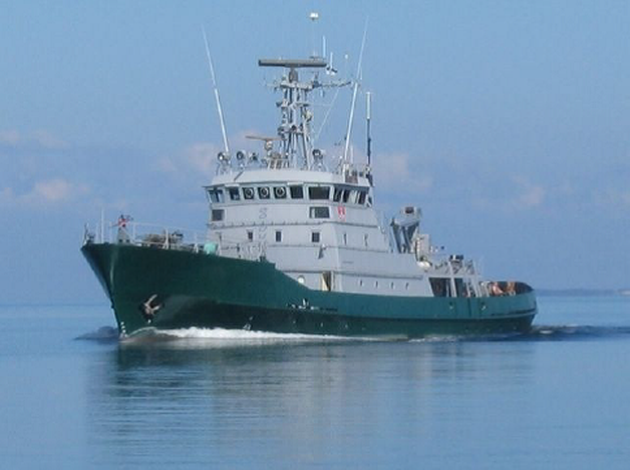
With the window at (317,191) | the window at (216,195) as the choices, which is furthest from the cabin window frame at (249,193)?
the window at (317,191)

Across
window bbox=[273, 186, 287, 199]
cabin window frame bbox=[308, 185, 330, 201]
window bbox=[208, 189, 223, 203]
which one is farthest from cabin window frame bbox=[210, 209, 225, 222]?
cabin window frame bbox=[308, 185, 330, 201]

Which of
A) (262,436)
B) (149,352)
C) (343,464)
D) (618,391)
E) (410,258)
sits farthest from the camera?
(410,258)

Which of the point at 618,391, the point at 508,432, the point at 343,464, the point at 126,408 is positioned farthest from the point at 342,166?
the point at 343,464

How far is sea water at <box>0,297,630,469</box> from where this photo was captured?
25.7 meters

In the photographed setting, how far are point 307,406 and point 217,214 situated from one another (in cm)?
2370

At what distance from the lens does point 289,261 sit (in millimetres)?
53844

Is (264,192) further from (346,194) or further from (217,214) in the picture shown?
(346,194)

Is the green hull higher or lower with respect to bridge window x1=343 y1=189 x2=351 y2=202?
lower

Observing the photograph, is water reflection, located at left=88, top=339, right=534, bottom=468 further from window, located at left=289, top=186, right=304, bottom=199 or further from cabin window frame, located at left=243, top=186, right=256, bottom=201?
cabin window frame, located at left=243, top=186, right=256, bottom=201

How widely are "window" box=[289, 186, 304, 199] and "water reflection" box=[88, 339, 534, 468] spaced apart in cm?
482

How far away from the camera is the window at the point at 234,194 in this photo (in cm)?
5469

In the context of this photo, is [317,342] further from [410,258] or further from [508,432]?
[508,432]

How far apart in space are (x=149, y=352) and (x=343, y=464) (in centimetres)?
2444

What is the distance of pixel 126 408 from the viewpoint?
32.1 metres
